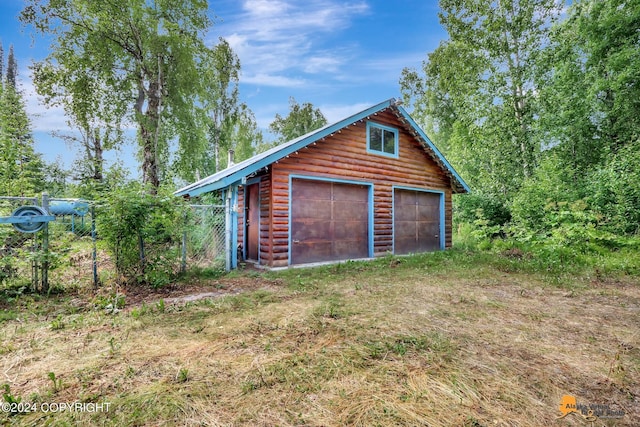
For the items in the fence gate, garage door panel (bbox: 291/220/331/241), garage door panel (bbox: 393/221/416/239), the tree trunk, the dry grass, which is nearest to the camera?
the dry grass

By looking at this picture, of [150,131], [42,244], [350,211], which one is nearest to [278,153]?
[350,211]

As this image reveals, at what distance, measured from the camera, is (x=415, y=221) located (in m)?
10.9

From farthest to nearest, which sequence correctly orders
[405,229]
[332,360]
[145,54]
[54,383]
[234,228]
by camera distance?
[145,54] < [405,229] < [234,228] < [332,360] < [54,383]

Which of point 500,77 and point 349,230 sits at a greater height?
point 500,77

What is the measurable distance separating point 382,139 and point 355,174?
1.88m

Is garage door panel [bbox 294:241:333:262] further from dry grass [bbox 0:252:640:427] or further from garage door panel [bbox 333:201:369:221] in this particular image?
dry grass [bbox 0:252:640:427]

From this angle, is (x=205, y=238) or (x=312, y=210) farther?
(x=312, y=210)

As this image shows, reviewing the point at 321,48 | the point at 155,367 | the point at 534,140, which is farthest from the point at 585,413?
the point at 321,48

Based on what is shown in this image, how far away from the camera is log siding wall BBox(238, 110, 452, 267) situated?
25.0 feet

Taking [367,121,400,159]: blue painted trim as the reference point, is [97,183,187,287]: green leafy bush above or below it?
below

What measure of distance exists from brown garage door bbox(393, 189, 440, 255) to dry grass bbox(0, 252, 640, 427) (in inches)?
221

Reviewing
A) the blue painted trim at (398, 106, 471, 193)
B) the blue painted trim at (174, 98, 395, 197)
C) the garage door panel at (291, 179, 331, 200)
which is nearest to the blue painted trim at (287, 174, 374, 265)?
the garage door panel at (291, 179, 331, 200)

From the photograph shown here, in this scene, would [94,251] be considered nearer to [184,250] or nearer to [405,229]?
[184,250]

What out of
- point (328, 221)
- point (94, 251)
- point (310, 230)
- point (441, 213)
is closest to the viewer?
point (94, 251)
